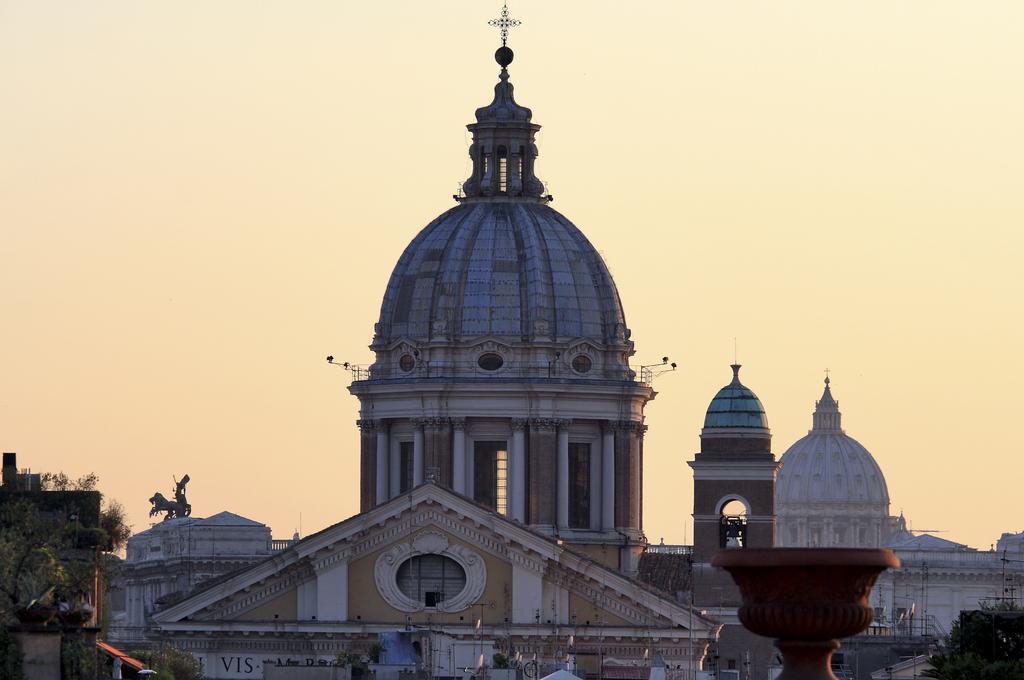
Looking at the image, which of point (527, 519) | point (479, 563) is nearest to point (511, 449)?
point (527, 519)

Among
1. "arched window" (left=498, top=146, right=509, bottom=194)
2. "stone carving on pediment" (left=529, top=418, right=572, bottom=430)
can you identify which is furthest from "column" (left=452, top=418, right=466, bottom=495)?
"arched window" (left=498, top=146, right=509, bottom=194)

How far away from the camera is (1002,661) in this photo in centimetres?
9050

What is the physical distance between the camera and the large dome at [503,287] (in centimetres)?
17138

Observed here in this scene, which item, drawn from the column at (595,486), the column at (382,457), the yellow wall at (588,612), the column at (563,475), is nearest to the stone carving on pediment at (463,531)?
the yellow wall at (588,612)

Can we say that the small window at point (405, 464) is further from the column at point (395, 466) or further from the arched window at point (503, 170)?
the arched window at point (503, 170)

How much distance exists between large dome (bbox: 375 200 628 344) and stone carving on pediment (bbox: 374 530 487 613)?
58.5 feet

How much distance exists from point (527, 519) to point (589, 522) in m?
3.27

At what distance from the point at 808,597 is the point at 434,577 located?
103555 mm

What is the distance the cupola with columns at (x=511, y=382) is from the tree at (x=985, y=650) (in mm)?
69991

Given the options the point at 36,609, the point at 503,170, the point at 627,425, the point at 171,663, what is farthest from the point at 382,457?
the point at 36,609

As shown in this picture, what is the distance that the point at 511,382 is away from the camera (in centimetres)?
16912

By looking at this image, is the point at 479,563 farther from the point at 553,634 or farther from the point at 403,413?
the point at 403,413

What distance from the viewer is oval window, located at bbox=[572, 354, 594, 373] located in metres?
171

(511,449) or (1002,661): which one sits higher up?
(511,449)
